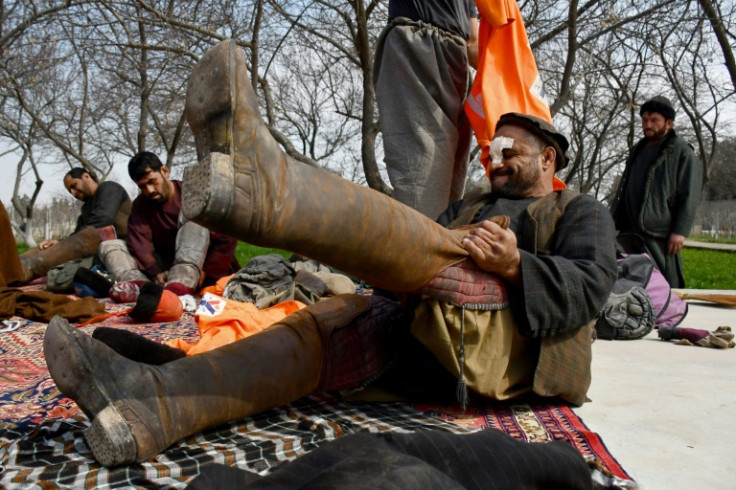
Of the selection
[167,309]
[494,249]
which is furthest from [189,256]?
[494,249]

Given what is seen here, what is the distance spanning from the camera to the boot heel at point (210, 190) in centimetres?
150

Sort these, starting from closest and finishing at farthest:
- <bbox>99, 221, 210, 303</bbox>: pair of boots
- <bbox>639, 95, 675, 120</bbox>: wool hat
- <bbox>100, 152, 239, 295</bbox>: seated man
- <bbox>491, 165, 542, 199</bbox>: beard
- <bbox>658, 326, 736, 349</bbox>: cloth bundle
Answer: <bbox>491, 165, 542, 199</bbox>: beard
<bbox>658, 326, 736, 349</bbox>: cloth bundle
<bbox>99, 221, 210, 303</bbox>: pair of boots
<bbox>100, 152, 239, 295</bbox>: seated man
<bbox>639, 95, 675, 120</bbox>: wool hat

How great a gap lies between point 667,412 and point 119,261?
4.70 metres

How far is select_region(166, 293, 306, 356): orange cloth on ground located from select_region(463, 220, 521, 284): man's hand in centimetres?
142

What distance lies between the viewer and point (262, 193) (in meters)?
1.57

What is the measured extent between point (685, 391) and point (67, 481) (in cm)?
223

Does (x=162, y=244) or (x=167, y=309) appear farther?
(x=162, y=244)

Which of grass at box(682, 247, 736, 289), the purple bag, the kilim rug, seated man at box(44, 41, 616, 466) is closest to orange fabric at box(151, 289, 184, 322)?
the kilim rug

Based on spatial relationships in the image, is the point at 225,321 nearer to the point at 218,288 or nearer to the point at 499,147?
the point at 218,288

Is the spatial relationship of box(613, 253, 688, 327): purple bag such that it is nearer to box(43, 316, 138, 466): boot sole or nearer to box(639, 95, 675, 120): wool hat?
box(639, 95, 675, 120): wool hat

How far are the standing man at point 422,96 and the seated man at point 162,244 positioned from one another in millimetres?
2080

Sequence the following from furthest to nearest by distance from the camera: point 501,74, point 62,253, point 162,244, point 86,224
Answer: point 86,224
point 62,253
point 162,244
point 501,74

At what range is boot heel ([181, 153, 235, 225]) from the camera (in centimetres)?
150

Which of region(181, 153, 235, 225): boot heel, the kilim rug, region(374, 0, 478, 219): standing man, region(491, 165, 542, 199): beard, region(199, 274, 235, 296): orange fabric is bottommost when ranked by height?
the kilim rug
